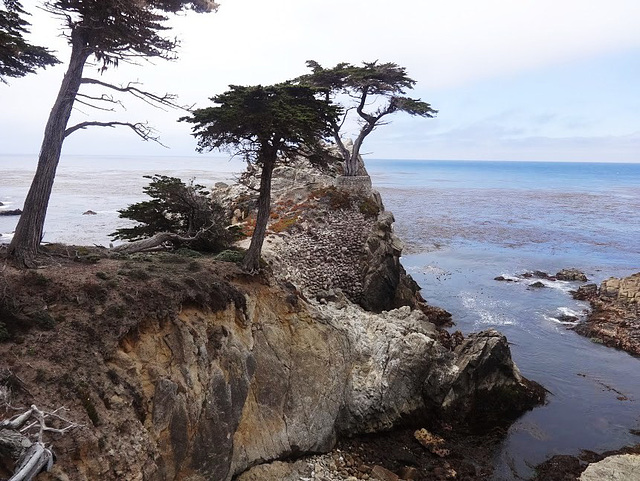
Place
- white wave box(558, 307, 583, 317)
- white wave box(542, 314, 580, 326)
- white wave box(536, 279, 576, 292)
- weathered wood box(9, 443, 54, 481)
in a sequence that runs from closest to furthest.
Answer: weathered wood box(9, 443, 54, 481)
white wave box(542, 314, 580, 326)
white wave box(558, 307, 583, 317)
white wave box(536, 279, 576, 292)

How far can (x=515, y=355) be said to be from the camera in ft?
79.8

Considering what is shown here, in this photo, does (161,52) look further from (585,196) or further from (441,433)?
(585,196)

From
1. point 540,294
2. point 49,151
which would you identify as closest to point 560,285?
point 540,294

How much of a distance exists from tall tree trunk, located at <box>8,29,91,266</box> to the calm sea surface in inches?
649

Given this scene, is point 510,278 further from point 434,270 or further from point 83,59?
point 83,59

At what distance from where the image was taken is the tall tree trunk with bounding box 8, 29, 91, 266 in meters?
12.8

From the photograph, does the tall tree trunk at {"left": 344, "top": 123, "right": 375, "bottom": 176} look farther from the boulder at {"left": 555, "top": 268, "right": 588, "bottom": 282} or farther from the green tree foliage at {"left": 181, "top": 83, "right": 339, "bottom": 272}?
the boulder at {"left": 555, "top": 268, "right": 588, "bottom": 282}

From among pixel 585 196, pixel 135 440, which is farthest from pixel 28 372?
pixel 585 196

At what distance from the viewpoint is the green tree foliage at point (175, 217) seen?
1906cm

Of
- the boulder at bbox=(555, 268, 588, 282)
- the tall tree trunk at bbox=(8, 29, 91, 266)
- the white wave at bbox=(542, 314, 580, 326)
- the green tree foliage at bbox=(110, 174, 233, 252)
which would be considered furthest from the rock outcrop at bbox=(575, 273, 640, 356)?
the tall tree trunk at bbox=(8, 29, 91, 266)

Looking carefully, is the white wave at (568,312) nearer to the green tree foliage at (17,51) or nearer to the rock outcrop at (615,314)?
the rock outcrop at (615,314)

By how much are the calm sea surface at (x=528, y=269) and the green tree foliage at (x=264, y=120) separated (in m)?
13.2

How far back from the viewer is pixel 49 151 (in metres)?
13.0

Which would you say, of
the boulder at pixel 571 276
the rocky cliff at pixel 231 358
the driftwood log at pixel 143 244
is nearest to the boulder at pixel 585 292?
the boulder at pixel 571 276
